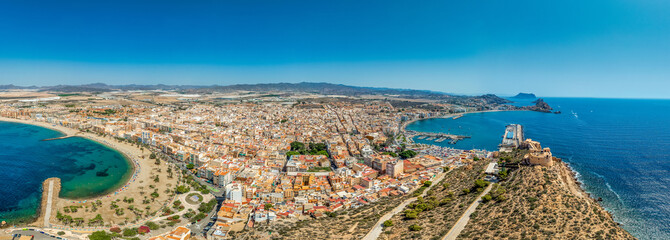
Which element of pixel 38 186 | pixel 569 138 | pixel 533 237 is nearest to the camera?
pixel 533 237

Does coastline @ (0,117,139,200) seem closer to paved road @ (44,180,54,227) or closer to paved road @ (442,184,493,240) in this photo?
paved road @ (44,180,54,227)

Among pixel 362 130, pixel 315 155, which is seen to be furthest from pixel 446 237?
pixel 362 130

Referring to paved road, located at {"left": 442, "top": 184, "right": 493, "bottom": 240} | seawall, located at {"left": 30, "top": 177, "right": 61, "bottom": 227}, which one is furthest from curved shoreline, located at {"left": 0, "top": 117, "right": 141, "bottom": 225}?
paved road, located at {"left": 442, "top": 184, "right": 493, "bottom": 240}

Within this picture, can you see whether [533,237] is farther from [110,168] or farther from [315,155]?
[110,168]

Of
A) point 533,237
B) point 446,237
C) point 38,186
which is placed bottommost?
point 38,186

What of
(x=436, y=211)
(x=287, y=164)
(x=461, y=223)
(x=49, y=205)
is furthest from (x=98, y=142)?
(x=461, y=223)
